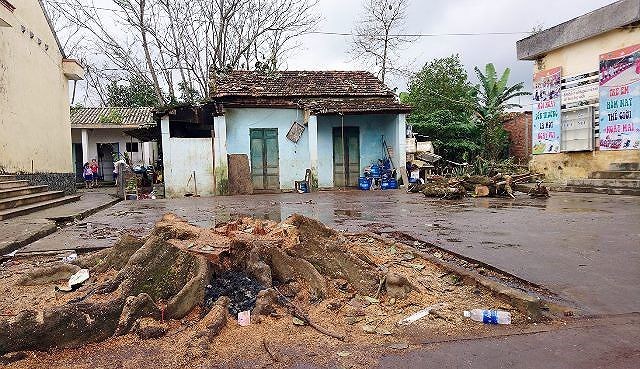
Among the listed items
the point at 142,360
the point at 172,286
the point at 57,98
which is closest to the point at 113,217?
the point at 172,286

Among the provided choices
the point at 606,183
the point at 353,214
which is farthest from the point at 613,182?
the point at 353,214

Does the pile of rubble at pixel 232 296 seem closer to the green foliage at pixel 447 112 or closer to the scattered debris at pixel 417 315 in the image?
the scattered debris at pixel 417 315

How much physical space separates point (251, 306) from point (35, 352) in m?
1.37

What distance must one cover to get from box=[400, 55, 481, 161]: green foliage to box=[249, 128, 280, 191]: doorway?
27.8 ft

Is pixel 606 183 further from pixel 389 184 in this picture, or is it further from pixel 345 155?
pixel 345 155

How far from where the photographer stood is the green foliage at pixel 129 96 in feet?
109

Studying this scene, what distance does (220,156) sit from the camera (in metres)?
17.5

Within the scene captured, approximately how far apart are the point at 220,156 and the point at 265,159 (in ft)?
6.96

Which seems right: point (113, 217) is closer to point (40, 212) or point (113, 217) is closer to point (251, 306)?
point (40, 212)

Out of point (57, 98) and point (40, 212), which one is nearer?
point (40, 212)

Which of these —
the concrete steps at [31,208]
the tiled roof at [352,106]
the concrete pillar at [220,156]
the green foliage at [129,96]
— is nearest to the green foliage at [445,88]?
the tiled roof at [352,106]

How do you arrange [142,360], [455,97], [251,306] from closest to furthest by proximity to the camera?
[142,360] → [251,306] → [455,97]

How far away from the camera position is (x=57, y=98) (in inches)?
687

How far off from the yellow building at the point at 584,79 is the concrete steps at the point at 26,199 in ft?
53.9
